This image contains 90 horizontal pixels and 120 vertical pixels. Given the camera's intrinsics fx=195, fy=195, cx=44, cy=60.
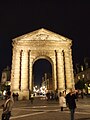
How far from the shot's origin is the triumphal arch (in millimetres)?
45031

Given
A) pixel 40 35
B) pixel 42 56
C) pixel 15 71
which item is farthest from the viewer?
pixel 42 56

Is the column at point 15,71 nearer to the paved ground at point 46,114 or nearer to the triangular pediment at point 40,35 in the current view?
the triangular pediment at point 40,35

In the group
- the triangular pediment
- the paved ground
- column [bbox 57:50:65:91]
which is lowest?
the paved ground

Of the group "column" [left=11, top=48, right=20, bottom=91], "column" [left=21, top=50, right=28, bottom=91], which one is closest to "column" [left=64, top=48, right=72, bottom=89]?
"column" [left=21, top=50, right=28, bottom=91]

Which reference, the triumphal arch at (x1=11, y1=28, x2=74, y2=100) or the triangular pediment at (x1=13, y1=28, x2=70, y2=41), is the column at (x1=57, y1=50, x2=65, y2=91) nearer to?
the triumphal arch at (x1=11, y1=28, x2=74, y2=100)

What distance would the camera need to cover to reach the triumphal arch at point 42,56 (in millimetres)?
45031

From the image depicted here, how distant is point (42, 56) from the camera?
47.4 meters

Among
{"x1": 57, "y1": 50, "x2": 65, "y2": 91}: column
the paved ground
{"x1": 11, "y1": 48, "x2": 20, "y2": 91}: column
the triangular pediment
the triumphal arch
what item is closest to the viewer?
the paved ground

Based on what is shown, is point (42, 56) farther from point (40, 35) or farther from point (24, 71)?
point (24, 71)

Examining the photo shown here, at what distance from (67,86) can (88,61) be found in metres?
28.2

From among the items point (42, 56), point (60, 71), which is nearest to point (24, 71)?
point (42, 56)

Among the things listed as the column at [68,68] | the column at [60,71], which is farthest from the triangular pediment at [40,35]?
the column at [68,68]

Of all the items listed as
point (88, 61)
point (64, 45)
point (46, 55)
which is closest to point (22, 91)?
point (46, 55)

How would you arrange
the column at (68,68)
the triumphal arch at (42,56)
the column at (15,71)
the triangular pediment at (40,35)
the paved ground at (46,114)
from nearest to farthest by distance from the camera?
1. the paved ground at (46,114)
2. the column at (15,71)
3. the triumphal arch at (42,56)
4. the column at (68,68)
5. the triangular pediment at (40,35)
